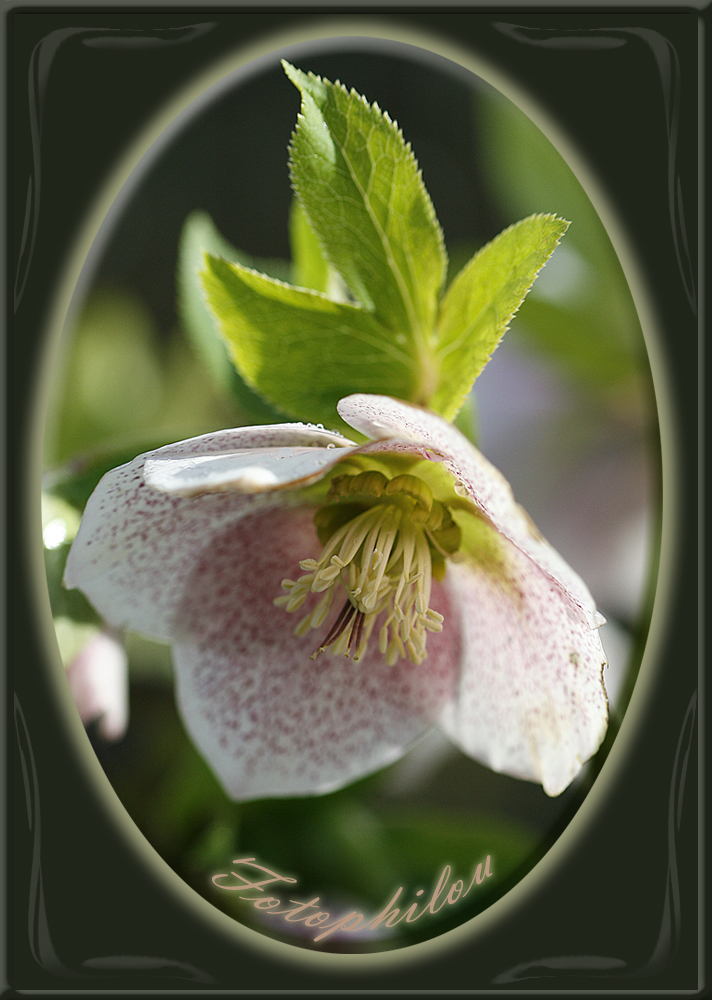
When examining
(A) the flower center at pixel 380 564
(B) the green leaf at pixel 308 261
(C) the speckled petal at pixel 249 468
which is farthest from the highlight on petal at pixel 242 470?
(B) the green leaf at pixel 308 261

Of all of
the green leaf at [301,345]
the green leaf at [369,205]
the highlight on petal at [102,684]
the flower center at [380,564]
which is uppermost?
the green leaf at [369,205]

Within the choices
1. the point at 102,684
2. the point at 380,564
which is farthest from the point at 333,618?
the point at 102,684

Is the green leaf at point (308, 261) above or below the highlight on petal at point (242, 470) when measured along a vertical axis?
above

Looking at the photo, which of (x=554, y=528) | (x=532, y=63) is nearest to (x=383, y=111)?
(x=532, y=63)

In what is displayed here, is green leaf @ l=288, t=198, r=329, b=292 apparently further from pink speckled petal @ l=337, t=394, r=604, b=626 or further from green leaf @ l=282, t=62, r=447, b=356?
pink speckled petal @ l=337, t=394, r=604, b=626

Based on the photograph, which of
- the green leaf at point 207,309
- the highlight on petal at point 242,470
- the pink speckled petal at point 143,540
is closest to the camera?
the highlight on petal at point 242,470

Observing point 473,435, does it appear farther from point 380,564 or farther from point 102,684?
point 102,684

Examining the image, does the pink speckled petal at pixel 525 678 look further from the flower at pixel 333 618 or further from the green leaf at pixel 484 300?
the green leaf at pixel 484 300
